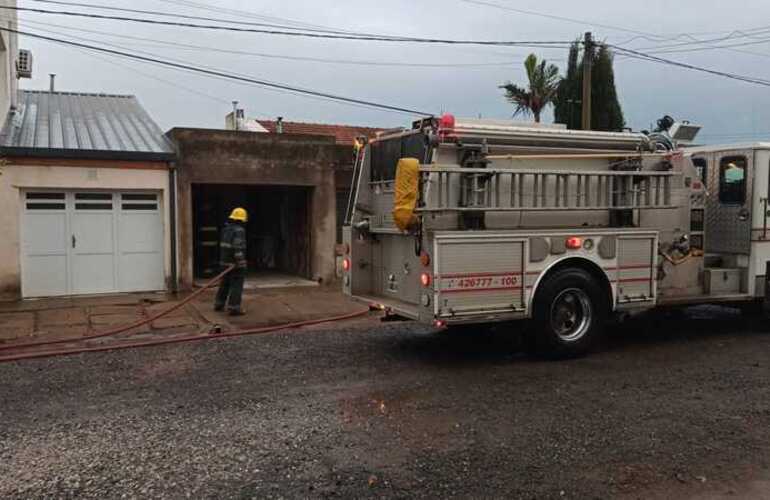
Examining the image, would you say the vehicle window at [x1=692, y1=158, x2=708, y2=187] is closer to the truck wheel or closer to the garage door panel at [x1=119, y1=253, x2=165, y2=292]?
the truck wheel

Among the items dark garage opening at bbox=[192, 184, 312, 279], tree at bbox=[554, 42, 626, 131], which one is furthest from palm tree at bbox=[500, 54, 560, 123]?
dark garage opening at bbox=[192, 184, 312, 279]

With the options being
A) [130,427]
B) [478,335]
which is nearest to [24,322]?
[130,427]

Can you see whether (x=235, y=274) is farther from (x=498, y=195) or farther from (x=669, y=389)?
(x=669, y=389)

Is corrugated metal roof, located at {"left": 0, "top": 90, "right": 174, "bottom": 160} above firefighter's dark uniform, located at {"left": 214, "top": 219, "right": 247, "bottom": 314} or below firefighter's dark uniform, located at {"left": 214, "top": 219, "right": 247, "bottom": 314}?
above

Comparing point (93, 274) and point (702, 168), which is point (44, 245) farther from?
point (702, 168)

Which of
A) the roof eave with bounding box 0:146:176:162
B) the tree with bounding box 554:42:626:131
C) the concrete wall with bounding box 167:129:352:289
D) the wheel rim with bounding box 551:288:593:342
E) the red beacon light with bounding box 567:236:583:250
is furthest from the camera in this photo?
the tree with bounding box 554:42:626:131

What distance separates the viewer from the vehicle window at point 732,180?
9234mm

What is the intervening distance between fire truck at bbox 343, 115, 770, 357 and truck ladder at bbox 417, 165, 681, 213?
1 cm

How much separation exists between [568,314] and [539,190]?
145cm

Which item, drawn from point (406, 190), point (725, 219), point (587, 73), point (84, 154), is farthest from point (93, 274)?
point (587, 73)

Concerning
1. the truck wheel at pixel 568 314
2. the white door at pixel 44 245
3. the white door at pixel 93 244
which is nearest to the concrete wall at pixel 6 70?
the white door at pixel 44 245

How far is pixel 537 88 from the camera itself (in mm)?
24375

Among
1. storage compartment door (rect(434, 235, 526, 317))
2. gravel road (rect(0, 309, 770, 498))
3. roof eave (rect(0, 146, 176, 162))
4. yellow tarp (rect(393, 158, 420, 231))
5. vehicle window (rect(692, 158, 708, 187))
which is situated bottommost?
gravel road (rect(0, 309, 770, 498))

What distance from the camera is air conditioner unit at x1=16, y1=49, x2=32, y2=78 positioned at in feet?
62.8
